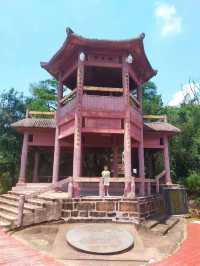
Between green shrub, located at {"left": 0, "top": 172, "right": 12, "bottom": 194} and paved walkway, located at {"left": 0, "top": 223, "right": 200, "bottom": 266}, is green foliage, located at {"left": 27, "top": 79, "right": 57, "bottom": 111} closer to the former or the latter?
green shrub, located at {"left": 0, "top": 172, "right": 12, "bottom": 194}

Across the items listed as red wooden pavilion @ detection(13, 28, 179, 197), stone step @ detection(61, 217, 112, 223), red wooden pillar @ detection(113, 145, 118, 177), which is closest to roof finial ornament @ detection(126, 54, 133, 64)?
red wooden pavilion @ detection(13, 28, 179, 197)

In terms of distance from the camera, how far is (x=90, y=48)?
40.3 ft

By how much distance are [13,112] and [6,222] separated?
14769mm

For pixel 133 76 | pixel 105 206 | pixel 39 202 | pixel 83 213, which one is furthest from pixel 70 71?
pixel 83 213

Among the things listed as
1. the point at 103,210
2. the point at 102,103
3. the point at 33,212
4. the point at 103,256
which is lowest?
the point at 103,256

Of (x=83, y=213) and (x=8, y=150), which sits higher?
(x=8, y=150)

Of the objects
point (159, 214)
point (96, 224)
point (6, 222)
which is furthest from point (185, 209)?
point (6, 222)

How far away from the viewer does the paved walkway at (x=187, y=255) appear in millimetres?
6473

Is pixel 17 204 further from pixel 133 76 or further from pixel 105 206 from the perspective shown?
pixel 133 76

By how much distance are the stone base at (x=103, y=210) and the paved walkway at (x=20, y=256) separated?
8.76 feet

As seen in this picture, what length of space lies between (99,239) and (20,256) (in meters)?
2.47

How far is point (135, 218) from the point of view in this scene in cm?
967

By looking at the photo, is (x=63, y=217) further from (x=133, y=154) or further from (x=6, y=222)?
(x=133, y=154)

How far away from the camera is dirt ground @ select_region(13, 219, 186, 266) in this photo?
21.0 ft
